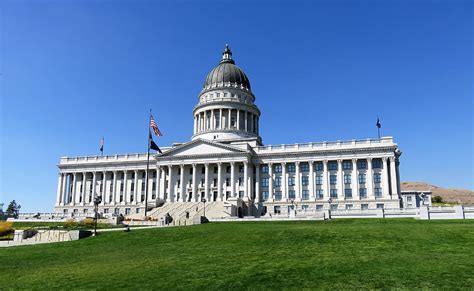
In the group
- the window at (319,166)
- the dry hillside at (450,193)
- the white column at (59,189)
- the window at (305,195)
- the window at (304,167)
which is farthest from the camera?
the dry hillside at (450,193)

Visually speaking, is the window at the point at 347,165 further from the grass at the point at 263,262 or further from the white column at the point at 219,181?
the grass at the point at 263,262

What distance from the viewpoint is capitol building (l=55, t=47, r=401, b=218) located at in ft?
260

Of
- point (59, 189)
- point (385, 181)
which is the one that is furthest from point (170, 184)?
point (385, 181)

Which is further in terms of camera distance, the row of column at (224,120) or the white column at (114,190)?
the row of column at (224,120)

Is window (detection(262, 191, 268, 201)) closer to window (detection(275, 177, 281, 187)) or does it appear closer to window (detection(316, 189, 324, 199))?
window (detection(275, 177, 281, 187))

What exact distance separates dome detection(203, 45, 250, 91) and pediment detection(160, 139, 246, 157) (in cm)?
2436

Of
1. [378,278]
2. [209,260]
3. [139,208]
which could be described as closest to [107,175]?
[139,208]

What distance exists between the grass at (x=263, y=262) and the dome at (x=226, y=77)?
78.2m

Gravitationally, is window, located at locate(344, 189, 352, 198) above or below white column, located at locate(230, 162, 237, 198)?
Result: below

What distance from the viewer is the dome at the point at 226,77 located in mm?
107000

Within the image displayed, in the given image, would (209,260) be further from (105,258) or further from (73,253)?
(73,253)

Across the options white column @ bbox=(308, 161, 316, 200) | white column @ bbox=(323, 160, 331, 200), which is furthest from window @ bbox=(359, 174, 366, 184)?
white column @ bbox=(308, 161, 316, 200)

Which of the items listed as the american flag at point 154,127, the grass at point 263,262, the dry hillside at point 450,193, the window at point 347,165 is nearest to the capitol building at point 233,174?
the window at point 347,165

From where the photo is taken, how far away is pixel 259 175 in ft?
287
